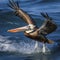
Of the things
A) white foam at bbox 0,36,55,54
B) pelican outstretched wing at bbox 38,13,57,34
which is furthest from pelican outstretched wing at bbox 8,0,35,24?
white foam at bbox 0,36,55,54

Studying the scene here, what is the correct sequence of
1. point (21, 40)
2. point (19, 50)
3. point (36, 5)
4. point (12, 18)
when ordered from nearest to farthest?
point (19, 50), point (21, 40), point (12, 18), point (36, 5)

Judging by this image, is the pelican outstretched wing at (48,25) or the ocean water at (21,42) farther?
the ocean water at (21,42)

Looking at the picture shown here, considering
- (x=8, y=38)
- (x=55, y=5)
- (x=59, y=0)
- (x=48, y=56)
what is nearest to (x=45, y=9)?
(x=55, y=5)

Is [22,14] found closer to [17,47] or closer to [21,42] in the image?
[17,47]

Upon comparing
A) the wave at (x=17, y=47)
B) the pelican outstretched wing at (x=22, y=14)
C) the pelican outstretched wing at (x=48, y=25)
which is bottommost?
the wave at (x=17, y=47)

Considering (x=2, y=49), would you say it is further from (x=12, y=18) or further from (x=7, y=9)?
(x=7, y=9)

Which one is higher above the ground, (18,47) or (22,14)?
(22,14)

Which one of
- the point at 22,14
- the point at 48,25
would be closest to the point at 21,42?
the point at 22,14

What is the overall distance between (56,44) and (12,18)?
396 cm

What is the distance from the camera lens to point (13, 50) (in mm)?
13602

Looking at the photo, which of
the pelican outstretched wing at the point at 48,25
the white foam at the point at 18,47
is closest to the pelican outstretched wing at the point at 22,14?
the pelican outstretched wing at the point at 48,25

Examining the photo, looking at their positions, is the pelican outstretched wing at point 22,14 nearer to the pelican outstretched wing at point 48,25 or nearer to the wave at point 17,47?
the pelican outstretched wing at point 48,25

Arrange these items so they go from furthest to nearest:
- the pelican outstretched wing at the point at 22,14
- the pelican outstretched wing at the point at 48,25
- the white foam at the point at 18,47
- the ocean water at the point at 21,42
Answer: the white foam at the point at 18,47 → the ocean water at the point at 21,42 → the pelican outstretched wing at the point at 22,14 → the pelican outstretched wing at the point at 48,25

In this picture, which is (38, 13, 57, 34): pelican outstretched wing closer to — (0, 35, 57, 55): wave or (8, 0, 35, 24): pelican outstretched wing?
(8, 0, 35, 24): pelican outstretched wing
